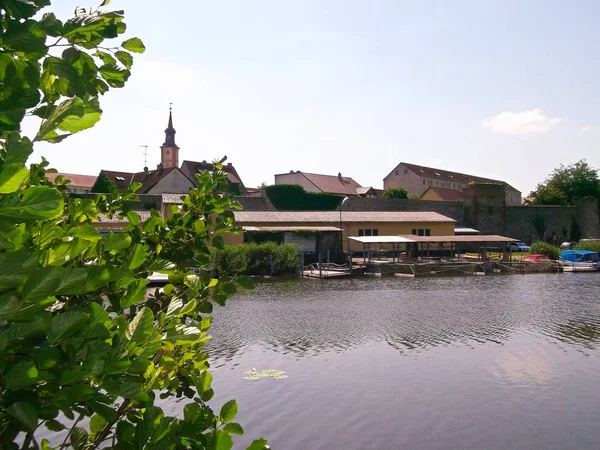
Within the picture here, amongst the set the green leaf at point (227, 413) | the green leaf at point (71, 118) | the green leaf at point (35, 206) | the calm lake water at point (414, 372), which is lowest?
the calm lake water at point (414, 372)

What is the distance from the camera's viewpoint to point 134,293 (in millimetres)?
1763

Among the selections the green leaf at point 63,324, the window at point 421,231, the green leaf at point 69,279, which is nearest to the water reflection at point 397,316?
the green leaf at point 63,324

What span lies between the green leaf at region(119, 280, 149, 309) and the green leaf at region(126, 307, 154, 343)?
122 millimetres

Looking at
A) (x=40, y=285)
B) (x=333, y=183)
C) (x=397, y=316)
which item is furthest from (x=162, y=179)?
(x=40, y=285)

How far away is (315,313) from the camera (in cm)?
2125

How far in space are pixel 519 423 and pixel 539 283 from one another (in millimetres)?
24794

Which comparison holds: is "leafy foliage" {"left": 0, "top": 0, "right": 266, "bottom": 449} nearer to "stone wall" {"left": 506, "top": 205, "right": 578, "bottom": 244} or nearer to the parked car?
the parked car

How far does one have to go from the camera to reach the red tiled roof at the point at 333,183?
251ft

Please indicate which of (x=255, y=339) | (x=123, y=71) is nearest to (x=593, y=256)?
(x=255, y=339)

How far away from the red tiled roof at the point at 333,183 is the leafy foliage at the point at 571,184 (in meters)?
25.2

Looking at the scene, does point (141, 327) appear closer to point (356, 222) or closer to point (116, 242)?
point (116, 242)

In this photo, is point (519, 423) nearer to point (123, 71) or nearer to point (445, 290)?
Result: point (123, 71)

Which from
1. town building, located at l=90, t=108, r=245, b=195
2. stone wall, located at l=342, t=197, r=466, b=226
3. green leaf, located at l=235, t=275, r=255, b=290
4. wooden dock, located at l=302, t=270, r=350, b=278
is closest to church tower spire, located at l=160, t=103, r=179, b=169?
town building, located at l=90, t=108, r=245, b=195

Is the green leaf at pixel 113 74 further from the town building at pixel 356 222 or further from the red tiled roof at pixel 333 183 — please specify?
the red tiled roof at pixel 333 183
